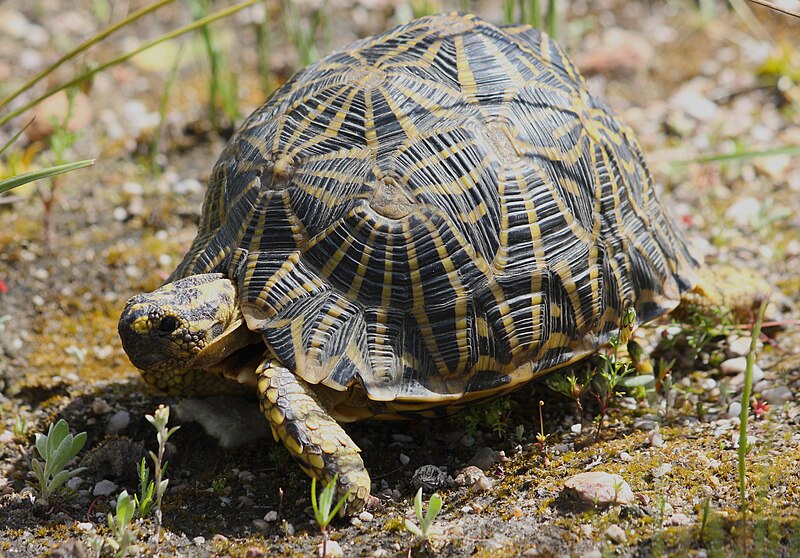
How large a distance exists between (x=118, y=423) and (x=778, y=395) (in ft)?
9.18

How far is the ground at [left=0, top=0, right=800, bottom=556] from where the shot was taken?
2926mm

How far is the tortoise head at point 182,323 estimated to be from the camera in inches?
121

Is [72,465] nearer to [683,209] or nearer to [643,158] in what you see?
[643,158]

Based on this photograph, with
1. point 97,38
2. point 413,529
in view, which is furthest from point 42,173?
point 413,529

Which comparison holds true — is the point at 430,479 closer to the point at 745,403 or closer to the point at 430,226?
the point at 430,226

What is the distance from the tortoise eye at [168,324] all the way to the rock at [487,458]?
4.06 ft

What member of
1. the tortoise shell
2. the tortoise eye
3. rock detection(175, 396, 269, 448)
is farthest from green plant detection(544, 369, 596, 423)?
the tortoise eye

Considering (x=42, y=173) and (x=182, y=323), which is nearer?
(x=42, y=173)

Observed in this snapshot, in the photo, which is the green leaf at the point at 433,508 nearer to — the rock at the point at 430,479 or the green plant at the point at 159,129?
the rock at the point at 430,479

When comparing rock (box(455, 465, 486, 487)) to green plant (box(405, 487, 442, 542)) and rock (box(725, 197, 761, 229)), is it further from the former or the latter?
rock (box(725, 197, 761, 229))

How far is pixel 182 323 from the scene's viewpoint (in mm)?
3098

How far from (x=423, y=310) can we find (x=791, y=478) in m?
1.39

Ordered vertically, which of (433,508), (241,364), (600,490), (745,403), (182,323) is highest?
(182,323)

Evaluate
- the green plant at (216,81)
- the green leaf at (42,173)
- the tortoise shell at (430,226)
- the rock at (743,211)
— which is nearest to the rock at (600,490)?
the tortoise shell at (430,226)
